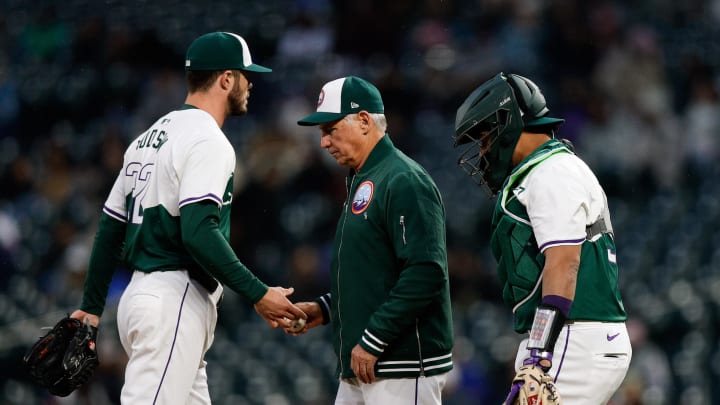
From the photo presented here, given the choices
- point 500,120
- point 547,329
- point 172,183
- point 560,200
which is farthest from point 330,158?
point 547,329

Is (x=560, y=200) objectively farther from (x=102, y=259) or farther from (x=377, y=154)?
(x=102, y=259)

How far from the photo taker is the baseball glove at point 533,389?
352cm

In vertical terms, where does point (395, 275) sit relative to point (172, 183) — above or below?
below

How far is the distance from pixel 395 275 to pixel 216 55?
4.18 feet

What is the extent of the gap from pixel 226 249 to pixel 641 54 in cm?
739

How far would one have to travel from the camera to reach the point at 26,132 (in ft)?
35.8

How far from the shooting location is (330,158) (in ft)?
31.9

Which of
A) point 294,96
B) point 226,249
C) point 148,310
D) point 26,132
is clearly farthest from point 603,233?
point 26,132

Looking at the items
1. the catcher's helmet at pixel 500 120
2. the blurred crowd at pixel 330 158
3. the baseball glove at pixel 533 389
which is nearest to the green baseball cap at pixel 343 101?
the catcher's helmet at pixel 500 120

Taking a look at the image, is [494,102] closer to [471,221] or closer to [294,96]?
[471,221]

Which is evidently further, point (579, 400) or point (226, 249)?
point (226, 249)

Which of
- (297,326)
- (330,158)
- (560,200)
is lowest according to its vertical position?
(330,158)

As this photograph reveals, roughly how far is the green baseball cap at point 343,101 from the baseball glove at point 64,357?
138 cm

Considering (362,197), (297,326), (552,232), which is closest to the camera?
(552,232)
